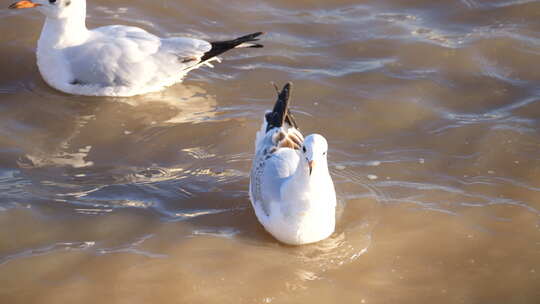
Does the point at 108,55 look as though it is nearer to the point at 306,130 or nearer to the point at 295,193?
the point at 306,130

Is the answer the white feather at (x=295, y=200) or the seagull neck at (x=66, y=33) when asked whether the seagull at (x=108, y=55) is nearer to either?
the seagull neck at (x=66, y=33)

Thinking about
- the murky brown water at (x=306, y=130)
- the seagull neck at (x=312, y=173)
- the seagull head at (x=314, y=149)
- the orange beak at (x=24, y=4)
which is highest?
the orange beak at (x=24, y=4)

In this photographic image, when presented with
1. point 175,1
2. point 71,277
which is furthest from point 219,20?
point 71,277

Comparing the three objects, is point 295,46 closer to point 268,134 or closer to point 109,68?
point 109,68

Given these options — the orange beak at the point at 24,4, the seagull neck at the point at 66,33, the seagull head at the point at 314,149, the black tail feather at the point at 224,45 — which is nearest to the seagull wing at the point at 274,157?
the seagull head at the point at 314,149

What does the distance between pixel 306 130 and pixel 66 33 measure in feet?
7.82

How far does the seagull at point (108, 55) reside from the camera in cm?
689

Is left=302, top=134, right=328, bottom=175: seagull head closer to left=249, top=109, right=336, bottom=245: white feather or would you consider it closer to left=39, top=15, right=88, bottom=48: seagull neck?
left=249, top=109, right=336, bottom=245: white feather

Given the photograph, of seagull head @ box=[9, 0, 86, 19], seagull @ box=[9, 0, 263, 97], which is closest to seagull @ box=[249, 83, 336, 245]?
seagull @ box=[9, 0, 263, 97]

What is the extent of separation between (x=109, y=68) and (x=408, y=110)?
8.69 ft

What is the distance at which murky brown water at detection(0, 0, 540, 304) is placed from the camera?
472 centimetres

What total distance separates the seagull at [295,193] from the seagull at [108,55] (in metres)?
2.02

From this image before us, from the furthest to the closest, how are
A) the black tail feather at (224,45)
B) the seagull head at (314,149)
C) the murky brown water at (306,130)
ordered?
the black tail feather at (224,45) → the murky brown water at (306,130) → the seagull head at (314,149)

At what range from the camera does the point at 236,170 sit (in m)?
5.89
